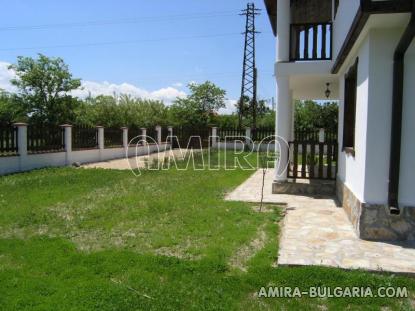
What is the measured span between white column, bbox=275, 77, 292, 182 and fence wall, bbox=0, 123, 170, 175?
8353mm

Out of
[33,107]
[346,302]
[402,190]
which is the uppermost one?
[33,107]

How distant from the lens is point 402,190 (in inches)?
202

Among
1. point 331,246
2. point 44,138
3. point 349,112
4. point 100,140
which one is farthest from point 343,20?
point 100,140

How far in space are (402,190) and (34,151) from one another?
11784 millimetres

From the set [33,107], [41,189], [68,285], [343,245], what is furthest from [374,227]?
[33,107]

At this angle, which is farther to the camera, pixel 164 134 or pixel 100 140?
pixel 164 134

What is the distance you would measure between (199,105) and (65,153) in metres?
26.4

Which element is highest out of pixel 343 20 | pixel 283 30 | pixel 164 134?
pixel 283 30

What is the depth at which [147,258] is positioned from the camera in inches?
178

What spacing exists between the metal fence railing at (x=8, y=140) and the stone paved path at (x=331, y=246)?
29.9ft

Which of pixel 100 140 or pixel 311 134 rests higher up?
pixel 311 134

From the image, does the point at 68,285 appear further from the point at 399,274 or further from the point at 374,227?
the point at 374,227

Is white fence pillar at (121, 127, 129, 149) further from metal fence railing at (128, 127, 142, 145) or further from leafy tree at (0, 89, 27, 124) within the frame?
leafy tree at (0, 89, 27, 124)

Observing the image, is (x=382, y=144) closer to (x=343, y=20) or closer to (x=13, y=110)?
(x=343, y=20)
